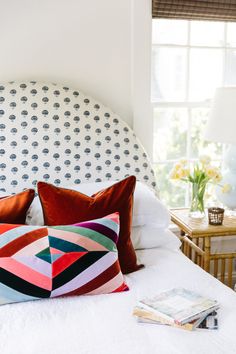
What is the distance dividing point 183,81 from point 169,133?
1.12 ft

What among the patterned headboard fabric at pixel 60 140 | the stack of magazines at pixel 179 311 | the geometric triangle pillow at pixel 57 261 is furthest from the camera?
the patterned headboard fabric at pixel 60 140

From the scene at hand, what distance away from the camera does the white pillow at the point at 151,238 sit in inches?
87.5

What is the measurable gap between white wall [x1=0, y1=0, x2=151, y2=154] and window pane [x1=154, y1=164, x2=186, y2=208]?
0.85ft

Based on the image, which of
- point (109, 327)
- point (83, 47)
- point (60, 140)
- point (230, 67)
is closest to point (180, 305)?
point (109, 327)

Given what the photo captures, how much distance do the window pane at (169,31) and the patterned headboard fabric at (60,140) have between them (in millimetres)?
628

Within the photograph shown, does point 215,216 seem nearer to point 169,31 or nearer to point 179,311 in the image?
point 179,311

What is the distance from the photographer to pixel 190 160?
3033mm

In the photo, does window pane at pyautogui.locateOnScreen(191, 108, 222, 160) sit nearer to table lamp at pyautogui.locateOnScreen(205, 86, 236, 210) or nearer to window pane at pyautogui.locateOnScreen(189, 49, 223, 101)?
window pane at pyautogui.locateOnScreen(189, 49, 223, 101)

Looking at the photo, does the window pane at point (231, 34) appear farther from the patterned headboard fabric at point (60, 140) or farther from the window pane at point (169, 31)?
the patterned headboard fabric at point (60, 140)

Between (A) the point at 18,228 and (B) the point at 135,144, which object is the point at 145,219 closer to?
(B) the point at 135,144

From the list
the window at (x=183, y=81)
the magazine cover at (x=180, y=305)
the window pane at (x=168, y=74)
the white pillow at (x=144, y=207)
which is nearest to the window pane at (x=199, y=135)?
the window at (x=183, y=81)

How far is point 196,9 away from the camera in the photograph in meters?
2.71

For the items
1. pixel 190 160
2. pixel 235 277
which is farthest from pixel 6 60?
pixel 235 277

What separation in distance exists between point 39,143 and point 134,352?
4.39 feet
